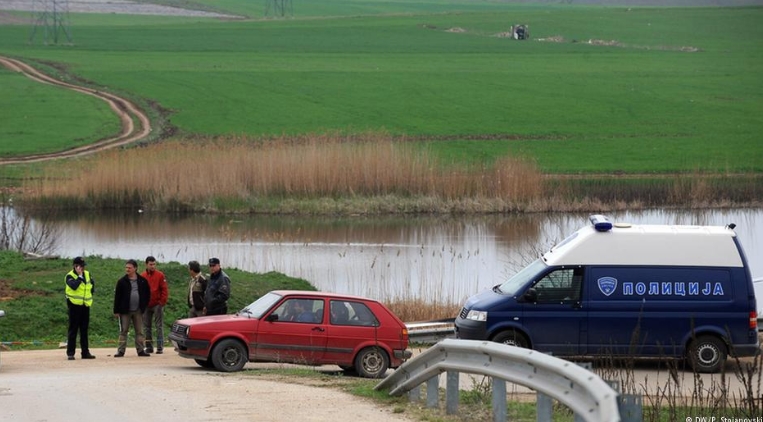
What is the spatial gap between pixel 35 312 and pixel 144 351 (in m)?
4.64

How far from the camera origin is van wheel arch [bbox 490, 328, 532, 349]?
811 inches

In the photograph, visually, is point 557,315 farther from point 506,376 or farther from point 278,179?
point 278,179

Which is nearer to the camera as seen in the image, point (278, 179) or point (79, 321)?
point (79, 321)

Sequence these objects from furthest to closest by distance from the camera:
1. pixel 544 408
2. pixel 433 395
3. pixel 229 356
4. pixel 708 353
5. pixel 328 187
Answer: pixel 328 187 < pixel 708 353 < pixel 229 356 < pixel 433 395 < pixel 544 408

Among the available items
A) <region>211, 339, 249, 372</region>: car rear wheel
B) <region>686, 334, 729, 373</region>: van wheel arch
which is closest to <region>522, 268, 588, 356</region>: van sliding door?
<region>686, 334, 729, 373</region>: van wheel arch

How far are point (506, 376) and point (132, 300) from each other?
10843 millimetres

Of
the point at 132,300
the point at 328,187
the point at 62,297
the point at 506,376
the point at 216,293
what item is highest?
the point at 328,187

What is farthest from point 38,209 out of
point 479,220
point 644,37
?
point 644,37

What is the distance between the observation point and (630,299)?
20.7 metres

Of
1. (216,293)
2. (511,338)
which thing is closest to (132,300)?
(216,293)

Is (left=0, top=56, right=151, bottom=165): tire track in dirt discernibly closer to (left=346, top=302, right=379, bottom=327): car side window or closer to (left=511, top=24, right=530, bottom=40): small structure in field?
(left=346, top=302, right=379, bottom=327): car side window

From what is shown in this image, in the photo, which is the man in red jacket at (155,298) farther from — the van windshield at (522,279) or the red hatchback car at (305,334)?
the van windshield at (522,279)

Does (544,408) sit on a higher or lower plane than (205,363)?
lower

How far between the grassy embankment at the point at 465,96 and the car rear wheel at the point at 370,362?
1327 inches
